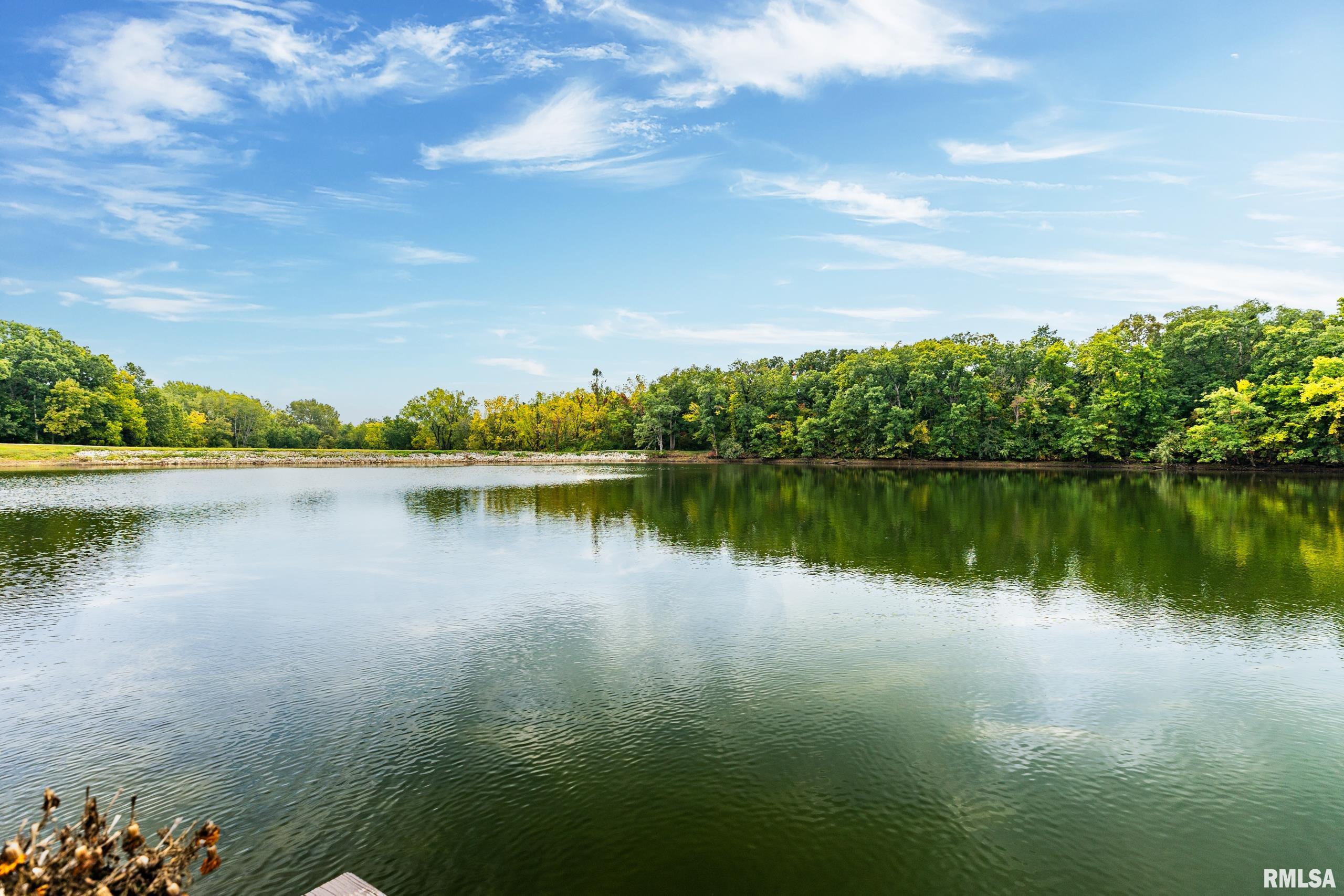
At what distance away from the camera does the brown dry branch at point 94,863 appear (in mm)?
3807

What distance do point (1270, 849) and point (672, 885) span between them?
6.16 m

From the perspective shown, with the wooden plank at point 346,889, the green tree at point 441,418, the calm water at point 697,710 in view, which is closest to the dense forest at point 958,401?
the green tree at point 441,418

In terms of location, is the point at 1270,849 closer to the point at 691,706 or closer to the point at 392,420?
the point at 691,706

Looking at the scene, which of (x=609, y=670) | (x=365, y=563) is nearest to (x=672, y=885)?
(x=609, y=670)

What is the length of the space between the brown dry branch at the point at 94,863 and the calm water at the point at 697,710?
65.6 inches

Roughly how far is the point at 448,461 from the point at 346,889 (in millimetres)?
93267

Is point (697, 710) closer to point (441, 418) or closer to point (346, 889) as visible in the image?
point (346, 889)

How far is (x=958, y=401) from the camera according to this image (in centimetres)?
7556

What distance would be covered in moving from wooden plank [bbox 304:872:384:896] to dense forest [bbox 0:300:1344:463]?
69.3 metres

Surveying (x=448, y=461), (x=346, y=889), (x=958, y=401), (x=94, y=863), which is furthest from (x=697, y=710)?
(x=448, y=461)

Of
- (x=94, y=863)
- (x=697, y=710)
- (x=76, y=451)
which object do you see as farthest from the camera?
(x=76, y=451)

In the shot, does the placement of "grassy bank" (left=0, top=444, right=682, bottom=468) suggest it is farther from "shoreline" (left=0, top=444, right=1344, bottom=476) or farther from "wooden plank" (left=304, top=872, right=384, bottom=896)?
"wooden plank" (left=304, top=872, right=384, bottom=896)

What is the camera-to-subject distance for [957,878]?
19.3 ft

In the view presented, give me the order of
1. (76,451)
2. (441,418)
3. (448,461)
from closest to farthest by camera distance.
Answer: (76,451) < (448,461) < (441,418)
